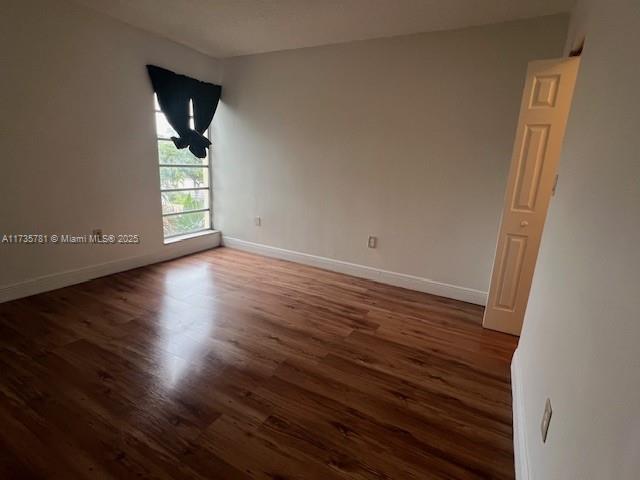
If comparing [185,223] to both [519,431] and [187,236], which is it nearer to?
[187,236]

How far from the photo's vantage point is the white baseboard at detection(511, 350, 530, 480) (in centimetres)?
134

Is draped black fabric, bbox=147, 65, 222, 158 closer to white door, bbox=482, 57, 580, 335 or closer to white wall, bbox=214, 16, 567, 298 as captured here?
white wall, bbox=214, 16, 567, 298

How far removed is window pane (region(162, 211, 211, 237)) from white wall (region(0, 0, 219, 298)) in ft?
1.19

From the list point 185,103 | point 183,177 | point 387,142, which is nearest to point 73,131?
point 185,103

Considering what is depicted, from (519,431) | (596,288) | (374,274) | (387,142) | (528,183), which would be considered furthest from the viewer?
(374,274)

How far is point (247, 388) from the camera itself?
1.85 m

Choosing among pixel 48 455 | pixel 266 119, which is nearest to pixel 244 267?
pixel 266 119

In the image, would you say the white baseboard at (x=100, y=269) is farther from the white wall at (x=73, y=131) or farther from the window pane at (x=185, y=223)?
the window pane at (x=185, y=223)

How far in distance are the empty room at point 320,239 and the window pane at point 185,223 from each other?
2.0 inches

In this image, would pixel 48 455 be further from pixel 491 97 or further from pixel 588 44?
pixel 491 97

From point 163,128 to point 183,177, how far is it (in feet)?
2.19

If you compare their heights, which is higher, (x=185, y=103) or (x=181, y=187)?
(x=185, y=103)

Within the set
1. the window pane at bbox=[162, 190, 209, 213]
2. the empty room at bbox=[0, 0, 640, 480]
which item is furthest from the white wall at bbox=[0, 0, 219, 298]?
the window pane at bbox=[162, 190, 209, 213]

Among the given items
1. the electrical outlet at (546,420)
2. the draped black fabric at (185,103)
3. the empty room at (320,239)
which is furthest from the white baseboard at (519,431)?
the draped black fabric at (185,103)
